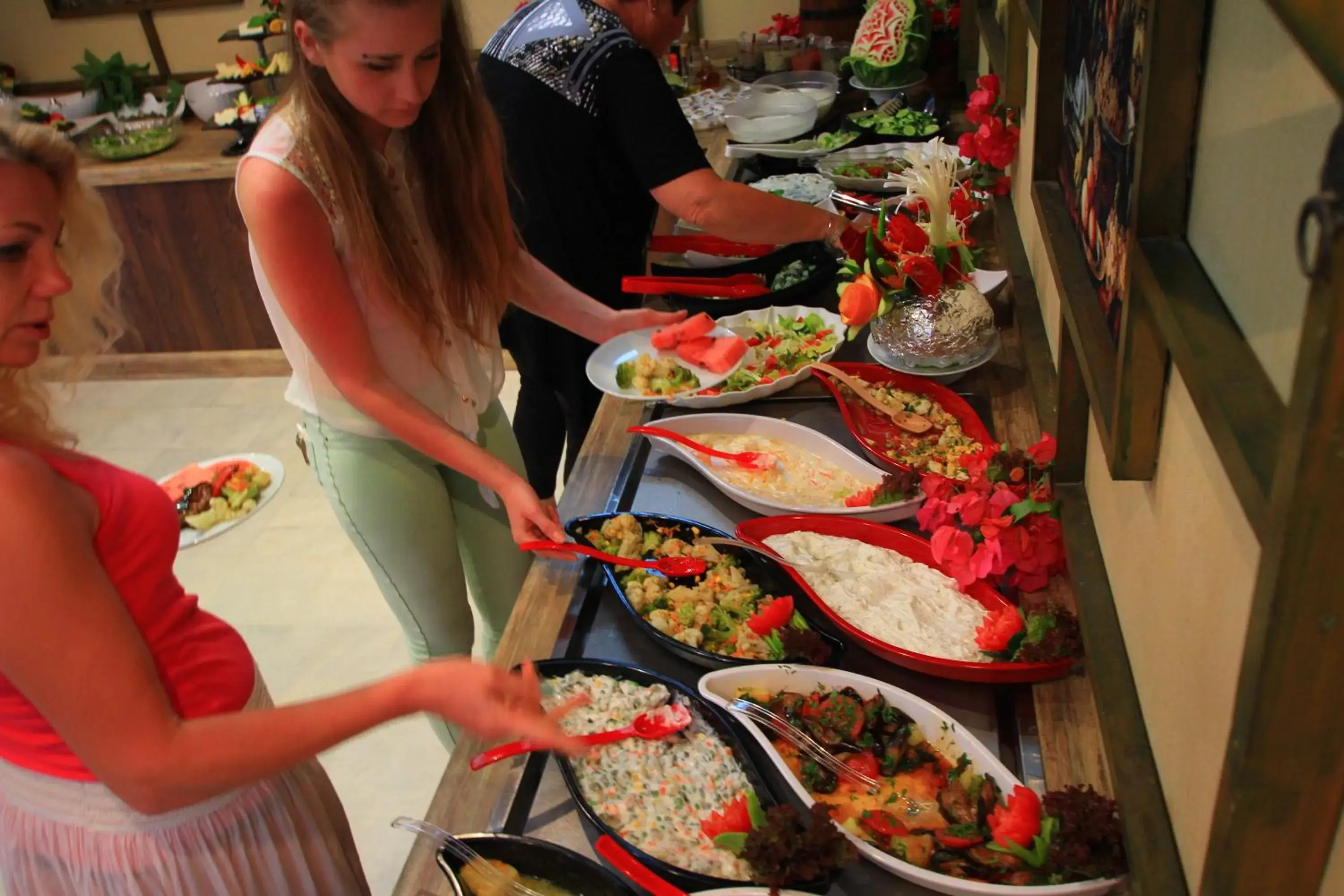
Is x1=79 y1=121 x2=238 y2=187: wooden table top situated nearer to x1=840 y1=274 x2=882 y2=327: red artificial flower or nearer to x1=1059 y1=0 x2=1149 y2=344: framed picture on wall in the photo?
x1=840 y1=274 x2=882 y2=327: red artificial flower

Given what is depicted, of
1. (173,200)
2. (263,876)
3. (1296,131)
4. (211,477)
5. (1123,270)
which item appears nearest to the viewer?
(1296,131)

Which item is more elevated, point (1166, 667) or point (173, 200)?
point (1166, 667)

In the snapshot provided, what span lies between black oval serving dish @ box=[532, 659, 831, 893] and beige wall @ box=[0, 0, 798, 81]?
12.5ft

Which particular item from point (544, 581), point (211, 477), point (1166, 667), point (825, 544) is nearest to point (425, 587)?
point (544, 581)

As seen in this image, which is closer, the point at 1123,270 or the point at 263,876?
the point at 1123,270

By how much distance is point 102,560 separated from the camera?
900 mm

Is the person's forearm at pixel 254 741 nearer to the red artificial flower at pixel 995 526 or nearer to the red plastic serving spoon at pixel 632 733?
the red plastic serving spoon at pixel 632 733

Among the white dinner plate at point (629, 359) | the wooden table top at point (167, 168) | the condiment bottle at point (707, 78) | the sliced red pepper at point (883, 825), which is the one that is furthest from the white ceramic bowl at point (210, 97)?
the sliced red pepper at point (883, 825)

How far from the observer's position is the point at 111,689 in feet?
2.60

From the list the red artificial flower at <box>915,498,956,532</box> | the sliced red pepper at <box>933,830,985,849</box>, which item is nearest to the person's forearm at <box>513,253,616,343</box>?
the red artificial flower at <box>915,498,956,532</box>

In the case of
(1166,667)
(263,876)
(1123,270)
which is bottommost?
(263,876)

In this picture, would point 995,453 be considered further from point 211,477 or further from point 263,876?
point 211,477

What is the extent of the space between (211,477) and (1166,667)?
3.28 m

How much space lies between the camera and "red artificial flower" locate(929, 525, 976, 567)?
4.01 ft
